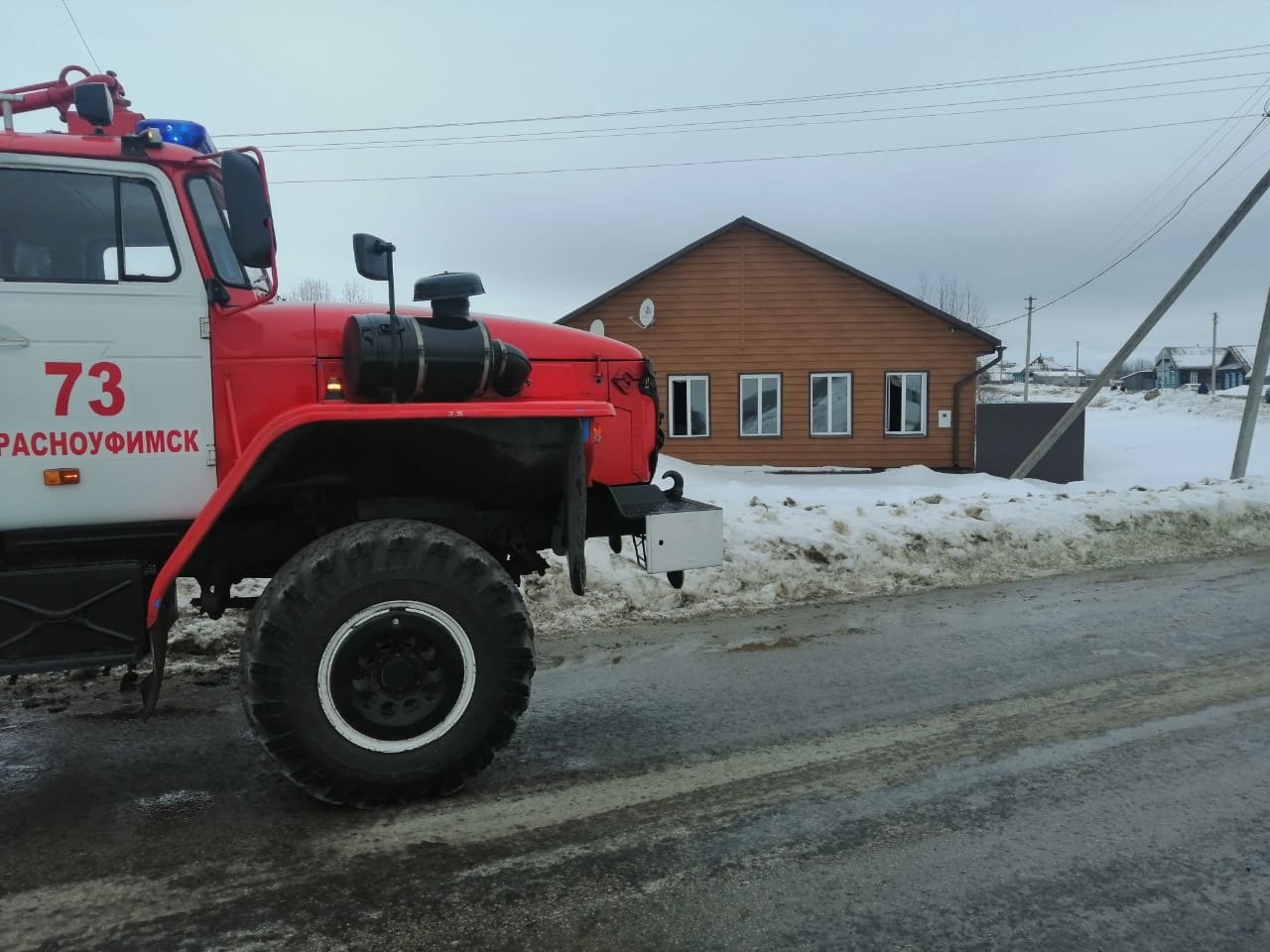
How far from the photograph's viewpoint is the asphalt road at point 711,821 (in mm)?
2775

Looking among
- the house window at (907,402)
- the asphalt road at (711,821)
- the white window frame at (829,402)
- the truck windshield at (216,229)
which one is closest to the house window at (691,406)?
the white window frame at (829,402)

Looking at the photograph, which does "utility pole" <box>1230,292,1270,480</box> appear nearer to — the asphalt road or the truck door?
the asphalt road

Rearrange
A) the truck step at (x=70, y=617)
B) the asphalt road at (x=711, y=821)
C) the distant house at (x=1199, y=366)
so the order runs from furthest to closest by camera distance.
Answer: the distant house at (x=1199, y=366), the truck step at (x=70, y=617), the asphalt road at (x=711, y=821)

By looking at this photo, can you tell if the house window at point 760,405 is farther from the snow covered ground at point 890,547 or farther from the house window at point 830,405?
the snow covered ground at point 890,547

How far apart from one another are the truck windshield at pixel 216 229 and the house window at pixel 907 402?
776 inches

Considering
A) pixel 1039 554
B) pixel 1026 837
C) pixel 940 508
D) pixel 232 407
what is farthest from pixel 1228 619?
pixel 232 407

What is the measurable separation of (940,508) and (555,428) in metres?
7.36

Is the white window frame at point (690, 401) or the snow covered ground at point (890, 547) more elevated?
the white window frame at point (690, 401)

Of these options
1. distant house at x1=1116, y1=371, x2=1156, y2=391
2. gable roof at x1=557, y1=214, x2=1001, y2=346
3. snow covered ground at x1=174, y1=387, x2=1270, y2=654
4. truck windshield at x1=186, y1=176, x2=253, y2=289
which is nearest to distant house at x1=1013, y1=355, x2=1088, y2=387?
distant house at x1=1116, y1=371, x2=1156, y2=391

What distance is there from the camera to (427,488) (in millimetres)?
4172

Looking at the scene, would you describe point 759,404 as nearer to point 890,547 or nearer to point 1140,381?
point 890,547

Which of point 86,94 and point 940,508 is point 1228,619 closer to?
point 940,508

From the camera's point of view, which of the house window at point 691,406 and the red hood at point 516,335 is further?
the house window at point 691,406

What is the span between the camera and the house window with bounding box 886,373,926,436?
71.4 ft
